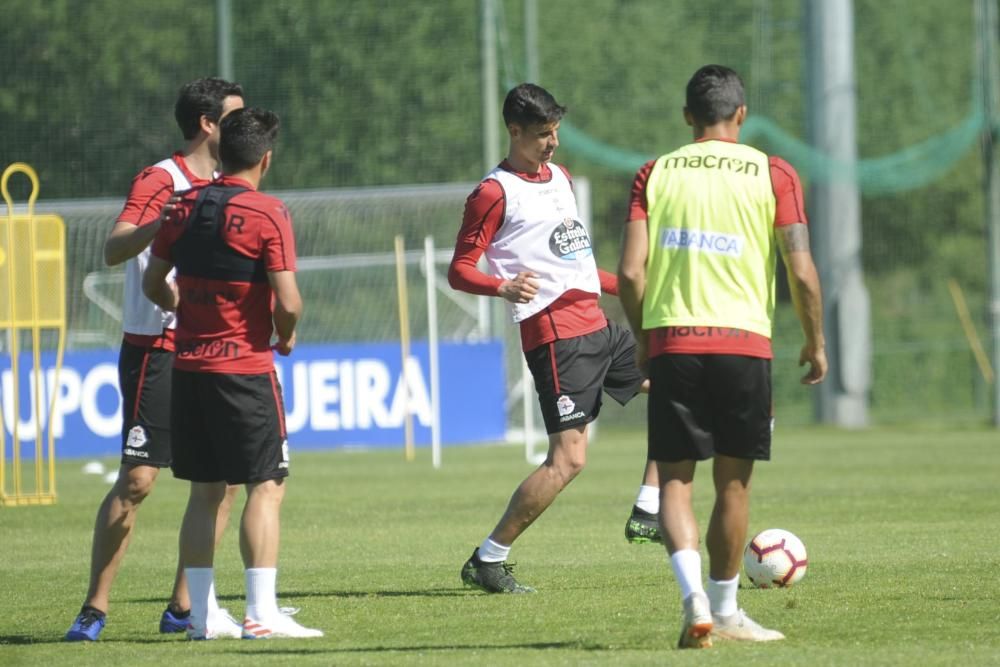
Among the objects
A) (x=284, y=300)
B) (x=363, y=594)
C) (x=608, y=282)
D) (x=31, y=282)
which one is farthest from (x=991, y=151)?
(x=284, y=300)

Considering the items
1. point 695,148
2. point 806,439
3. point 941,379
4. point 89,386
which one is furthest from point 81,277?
point 695,148

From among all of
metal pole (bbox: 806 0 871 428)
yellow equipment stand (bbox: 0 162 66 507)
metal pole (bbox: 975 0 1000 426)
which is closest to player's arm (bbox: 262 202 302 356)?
yellow equipment stand (bbox: 0 162 66 507)

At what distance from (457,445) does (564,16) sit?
11663 millimetres

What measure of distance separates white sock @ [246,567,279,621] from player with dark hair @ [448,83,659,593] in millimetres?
1727

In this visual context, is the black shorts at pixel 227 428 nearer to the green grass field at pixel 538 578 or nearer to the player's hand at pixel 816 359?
the green grass field at pixel 538 578

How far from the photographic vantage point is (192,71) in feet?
92.9

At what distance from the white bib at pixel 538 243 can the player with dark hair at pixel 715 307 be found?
6.80 ft

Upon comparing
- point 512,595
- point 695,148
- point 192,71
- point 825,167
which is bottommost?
point 512,595

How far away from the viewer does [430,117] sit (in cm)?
2881

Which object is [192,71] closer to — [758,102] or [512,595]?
[758,102]

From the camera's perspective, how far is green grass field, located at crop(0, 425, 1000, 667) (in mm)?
6348

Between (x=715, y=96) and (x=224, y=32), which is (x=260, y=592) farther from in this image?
(x=224, y=32)

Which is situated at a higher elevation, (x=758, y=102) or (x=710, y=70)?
(x=758, y=102)

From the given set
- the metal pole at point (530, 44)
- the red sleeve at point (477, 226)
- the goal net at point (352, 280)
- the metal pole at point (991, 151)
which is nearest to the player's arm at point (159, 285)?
the red sleeve at point (477, 226)
